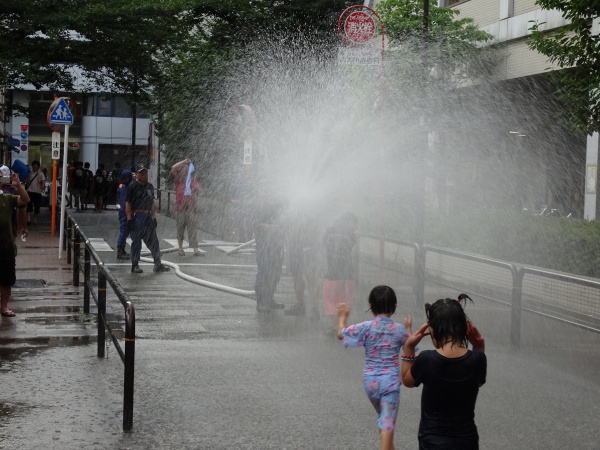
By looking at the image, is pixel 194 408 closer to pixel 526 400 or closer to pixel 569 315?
pixel 526 400

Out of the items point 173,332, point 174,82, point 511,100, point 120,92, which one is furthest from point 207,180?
point 173,332

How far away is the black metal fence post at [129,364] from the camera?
20.4 ft

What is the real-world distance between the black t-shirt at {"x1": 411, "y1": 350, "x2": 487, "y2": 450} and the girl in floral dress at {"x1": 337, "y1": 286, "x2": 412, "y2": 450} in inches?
41.5

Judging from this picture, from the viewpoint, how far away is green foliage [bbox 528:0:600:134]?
39.9 ft

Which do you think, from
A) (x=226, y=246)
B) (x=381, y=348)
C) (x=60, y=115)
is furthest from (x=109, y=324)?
(x=226, y=246)

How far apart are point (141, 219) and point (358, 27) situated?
637 cm

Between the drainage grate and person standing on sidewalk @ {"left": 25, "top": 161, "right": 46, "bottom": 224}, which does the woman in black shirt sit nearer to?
the drainage grate

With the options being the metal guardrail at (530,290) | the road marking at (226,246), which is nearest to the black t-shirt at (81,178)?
the road marking at (226,246)

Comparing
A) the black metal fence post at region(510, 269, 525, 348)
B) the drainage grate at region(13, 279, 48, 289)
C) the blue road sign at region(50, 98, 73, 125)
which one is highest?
the blue road sign at region(50, 98, 73, 125)

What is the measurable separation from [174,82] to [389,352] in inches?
1368

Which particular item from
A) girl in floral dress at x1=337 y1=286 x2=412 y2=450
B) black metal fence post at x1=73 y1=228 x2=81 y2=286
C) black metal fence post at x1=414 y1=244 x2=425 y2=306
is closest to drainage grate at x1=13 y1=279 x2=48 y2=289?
black metal fence post at x1=73 y1=228 x2=81 y2=286

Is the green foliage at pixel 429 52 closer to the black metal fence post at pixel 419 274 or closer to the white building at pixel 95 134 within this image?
the black metal fence post at pixel 419 274

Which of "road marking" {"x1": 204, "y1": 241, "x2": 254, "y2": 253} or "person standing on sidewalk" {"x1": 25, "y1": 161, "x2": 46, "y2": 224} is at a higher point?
"person standing on sidewalk" {"x1": 25, "y1": 161, "x2": 46, "y2": 224}

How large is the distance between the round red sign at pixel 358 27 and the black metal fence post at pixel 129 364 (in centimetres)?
1378
